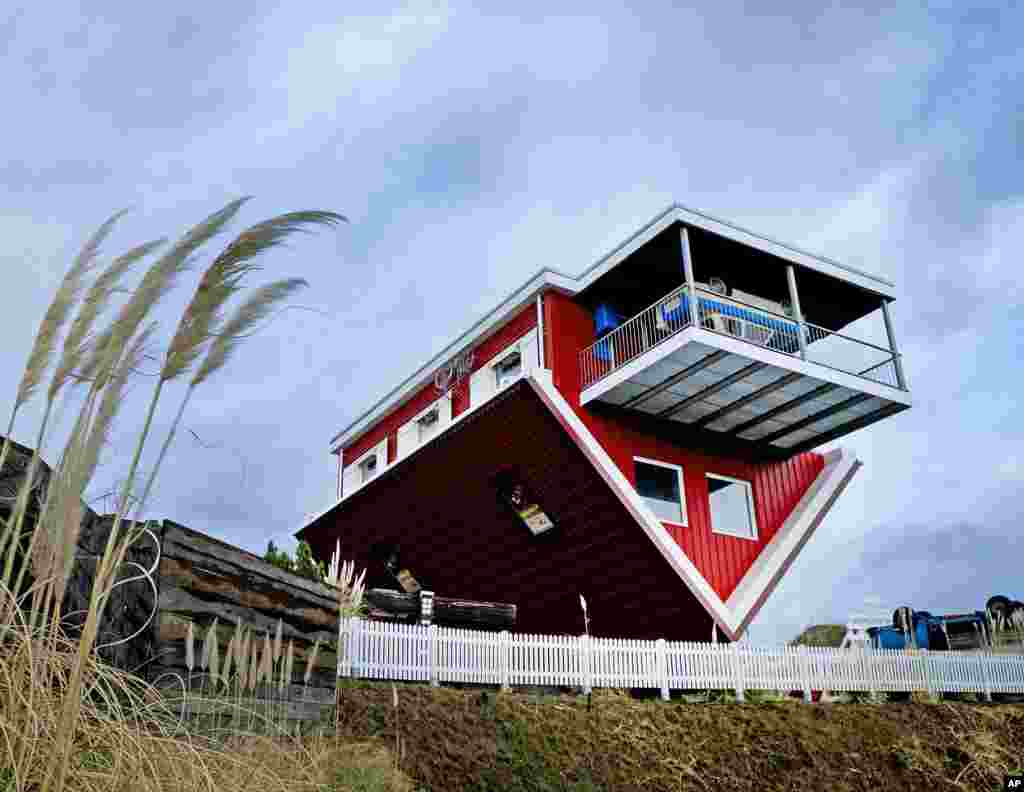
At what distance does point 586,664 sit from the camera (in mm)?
12281

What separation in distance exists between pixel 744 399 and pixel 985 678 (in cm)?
622

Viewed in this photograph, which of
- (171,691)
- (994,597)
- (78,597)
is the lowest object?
(171,691)

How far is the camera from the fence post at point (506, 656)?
1161 cm

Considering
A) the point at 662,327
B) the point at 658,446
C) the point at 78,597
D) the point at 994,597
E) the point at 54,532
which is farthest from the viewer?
the point at 994,597

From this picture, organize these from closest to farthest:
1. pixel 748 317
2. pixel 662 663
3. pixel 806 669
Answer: pixel 662 663, pixel 806 669, pixel 748 317

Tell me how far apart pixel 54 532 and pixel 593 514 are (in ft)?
42.0

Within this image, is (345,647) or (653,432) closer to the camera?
(345,647)

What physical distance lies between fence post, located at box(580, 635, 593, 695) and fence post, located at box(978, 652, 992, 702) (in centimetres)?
774

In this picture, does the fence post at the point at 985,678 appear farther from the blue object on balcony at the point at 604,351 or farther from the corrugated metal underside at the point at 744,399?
the blue object on balcony at the point at 604,351

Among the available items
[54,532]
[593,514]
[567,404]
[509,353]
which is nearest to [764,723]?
[593,514]

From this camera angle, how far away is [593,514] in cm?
1517

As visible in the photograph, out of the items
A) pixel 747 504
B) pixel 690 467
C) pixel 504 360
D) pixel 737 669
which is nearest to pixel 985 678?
pixel 747 504

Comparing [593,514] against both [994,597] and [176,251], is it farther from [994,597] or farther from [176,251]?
[176,251]

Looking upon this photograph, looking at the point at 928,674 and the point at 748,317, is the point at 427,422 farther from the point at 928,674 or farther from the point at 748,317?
the point at 928,674
